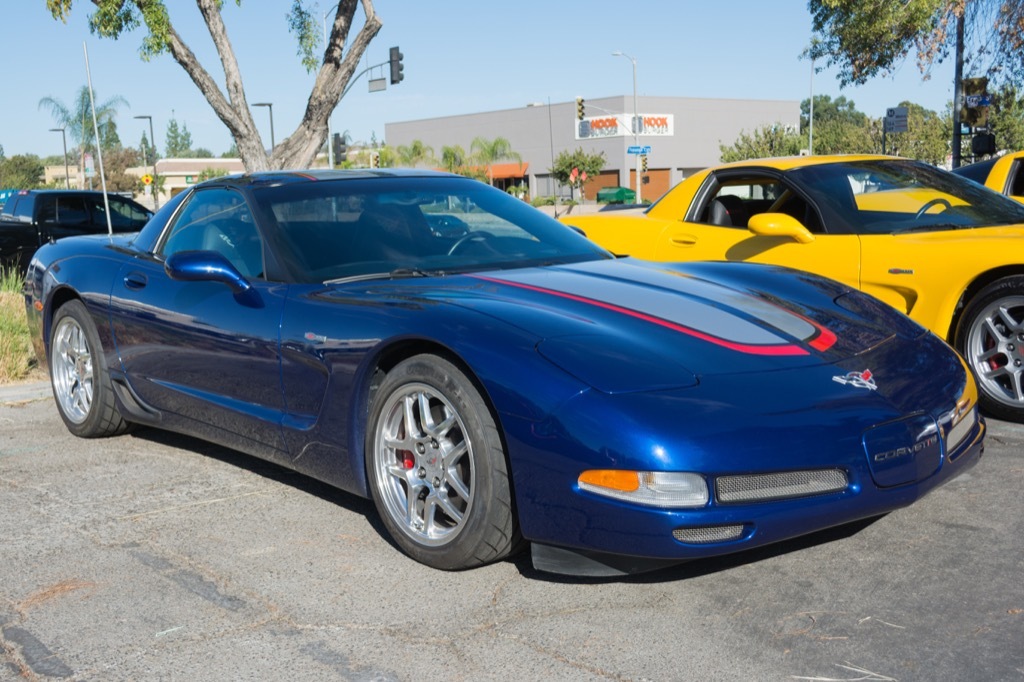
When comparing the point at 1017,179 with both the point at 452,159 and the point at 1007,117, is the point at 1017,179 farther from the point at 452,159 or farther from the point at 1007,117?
the point at 452,159

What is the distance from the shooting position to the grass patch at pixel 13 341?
7.79 m

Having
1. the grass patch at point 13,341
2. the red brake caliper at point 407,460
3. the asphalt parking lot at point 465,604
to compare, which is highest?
the red brake caliper at point 407,460

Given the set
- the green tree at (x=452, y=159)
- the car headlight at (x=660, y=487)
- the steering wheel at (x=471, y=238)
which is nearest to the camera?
the car headlight at (x=660, y=487)

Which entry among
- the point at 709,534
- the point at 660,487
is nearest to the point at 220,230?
the point at 660,487

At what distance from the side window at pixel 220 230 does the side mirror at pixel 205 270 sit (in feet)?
0.33

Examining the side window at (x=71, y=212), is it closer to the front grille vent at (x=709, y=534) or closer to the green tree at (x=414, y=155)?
the front grille vent at (x=709, y=534)

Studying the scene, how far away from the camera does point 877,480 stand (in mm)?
3299

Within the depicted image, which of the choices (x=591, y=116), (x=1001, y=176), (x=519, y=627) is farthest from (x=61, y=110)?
(x=519, y=627)

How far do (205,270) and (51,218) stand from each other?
14.3 meters

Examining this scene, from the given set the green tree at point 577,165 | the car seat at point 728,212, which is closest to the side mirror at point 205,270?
the car seat at point 728,212

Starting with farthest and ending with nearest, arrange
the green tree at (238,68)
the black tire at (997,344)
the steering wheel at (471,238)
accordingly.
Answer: the green tree at (238,68)
the black tire at (997,344)
the steering wheel at (471,238)

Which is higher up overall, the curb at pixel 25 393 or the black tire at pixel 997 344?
the black tire at pixel 997 344

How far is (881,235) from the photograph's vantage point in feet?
19.7

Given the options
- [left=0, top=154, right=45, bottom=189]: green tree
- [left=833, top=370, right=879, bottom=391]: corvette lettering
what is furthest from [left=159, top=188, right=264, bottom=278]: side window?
[left=0, top=154, right=45, bottom=189]: green tree
